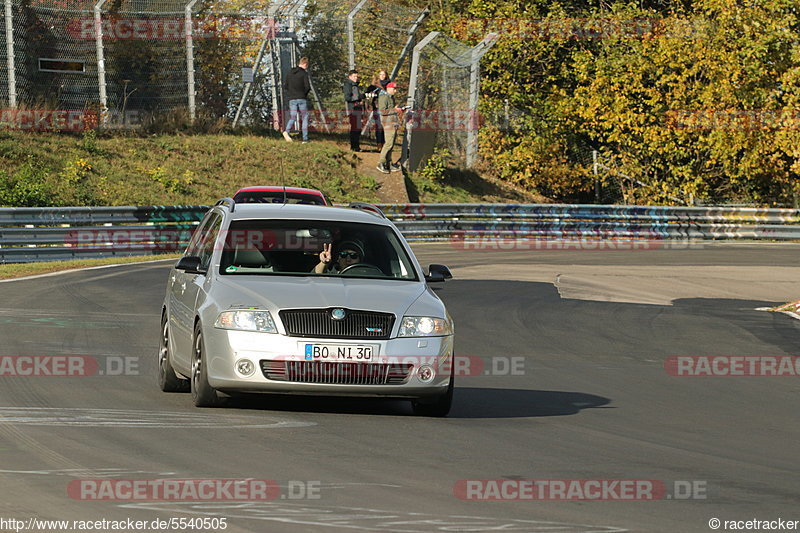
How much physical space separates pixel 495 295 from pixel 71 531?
15697 millimetres

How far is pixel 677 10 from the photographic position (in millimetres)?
46031

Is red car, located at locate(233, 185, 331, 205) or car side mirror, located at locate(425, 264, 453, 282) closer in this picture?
car side mirror, located at locate(425, 264, 453, 282)

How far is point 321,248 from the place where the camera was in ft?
36.5

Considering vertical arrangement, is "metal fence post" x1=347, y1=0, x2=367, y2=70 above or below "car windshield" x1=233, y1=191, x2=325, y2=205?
above

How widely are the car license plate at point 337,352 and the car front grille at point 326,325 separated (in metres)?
0.07

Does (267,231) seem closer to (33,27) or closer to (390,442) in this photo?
(390,442)

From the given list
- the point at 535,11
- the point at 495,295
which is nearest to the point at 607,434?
the point at 495,295

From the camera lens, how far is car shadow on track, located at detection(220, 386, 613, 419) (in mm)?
10328

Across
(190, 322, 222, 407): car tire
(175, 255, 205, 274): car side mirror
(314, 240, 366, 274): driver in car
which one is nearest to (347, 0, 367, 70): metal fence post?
(314, 240, 366, 274): driver in car

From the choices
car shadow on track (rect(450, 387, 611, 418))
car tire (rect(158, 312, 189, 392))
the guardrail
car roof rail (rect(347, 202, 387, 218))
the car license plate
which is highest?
car roof rail (rect(347, 202, 387, 218))

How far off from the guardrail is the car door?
15869 mm

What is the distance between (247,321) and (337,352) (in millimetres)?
681

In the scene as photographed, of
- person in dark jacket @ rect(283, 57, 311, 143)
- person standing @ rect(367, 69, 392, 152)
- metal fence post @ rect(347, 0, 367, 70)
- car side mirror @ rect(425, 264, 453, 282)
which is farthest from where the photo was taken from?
metal fence post @ rect(347, 0, 367, 70)

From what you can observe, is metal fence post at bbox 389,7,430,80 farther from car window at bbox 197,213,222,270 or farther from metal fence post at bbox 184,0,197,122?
car window at bbox 197,213,222,270
